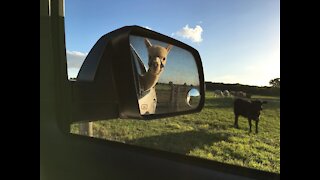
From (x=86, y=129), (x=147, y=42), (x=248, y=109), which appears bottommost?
(x=86, y=129)

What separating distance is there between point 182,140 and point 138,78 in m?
0.38

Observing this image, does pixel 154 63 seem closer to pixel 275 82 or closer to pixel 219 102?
pixel 219 102

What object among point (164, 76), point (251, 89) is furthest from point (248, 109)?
point (164, 76)

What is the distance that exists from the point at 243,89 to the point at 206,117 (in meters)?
0.20

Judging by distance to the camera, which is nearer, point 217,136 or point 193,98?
point 217,136

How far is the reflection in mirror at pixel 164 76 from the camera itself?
4.62ft

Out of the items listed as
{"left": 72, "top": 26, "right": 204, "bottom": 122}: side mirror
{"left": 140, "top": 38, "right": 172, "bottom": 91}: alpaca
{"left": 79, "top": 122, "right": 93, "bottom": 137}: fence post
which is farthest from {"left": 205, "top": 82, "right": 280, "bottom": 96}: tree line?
{"left": 79, "top": 122, "right": 93, "bottom": 137}: fence post

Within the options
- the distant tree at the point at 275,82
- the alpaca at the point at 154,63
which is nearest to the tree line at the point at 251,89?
the distant tree at the point at 275,82

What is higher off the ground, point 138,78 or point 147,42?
point 147,42

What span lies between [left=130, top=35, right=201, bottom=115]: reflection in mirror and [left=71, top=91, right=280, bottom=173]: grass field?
0.22 feet

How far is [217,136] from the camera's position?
122cm

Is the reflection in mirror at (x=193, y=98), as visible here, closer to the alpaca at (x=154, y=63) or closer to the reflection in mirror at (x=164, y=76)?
the reflection in mirror at (x=164, y=76)

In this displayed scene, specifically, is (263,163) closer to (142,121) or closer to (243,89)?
(243,89)

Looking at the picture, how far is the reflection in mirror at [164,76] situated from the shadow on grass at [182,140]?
10cm
